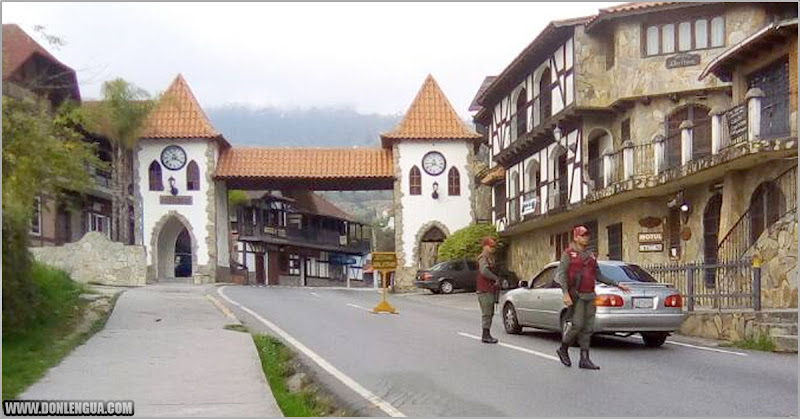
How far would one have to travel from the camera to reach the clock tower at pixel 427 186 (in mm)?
45562

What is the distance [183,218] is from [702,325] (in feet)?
110

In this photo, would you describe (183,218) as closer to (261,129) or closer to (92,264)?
(92,264)

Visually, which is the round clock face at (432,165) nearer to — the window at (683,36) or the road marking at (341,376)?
the window at (683,36)

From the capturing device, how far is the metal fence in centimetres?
1501

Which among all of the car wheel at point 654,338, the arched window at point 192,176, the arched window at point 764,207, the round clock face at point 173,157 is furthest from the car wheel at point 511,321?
the round clock face at point 173,157

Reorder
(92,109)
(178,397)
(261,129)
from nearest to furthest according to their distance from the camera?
(178,397), (92,109), (261,129)

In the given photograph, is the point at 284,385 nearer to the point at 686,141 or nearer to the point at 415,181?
the point at 686,141

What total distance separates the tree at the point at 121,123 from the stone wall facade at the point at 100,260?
8.30 meters

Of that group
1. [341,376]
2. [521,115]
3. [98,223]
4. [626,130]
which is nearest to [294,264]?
[98,223]

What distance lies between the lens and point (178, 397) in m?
8.50

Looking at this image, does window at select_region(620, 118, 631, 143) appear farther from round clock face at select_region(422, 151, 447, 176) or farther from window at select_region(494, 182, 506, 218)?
round clock face at select_region(422, 151, 447, 176)

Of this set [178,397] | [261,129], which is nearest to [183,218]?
[178,397]

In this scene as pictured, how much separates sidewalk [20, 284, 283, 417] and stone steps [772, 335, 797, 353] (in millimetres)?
8085

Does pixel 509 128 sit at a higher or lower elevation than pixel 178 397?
higher
